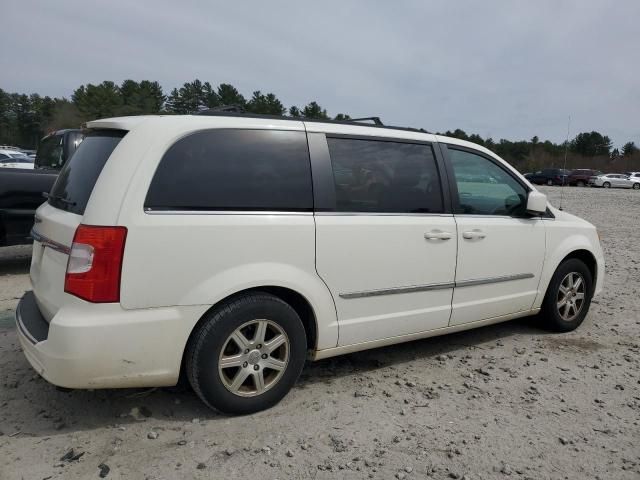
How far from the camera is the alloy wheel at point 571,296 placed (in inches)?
181

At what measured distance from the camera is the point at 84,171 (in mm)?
2875

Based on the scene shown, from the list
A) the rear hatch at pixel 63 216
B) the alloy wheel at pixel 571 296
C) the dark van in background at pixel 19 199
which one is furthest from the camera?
the dark van in background at pixel 19 199

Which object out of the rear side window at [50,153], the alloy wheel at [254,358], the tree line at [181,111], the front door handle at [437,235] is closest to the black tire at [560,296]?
the front door handle at [437,235]

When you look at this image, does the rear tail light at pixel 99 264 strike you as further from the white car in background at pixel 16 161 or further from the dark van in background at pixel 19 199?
the white car in background at pixel 16 161

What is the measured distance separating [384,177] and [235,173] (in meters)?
1.13

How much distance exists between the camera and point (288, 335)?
298cm

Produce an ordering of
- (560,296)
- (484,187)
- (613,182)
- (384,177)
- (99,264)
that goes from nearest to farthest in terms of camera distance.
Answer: (99,264), (384,177), (484,187), (560,296), (613,182)

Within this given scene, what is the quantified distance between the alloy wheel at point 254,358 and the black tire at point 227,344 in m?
0.02

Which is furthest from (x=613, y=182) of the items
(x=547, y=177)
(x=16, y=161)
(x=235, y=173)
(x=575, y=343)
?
(x=235, y=173)

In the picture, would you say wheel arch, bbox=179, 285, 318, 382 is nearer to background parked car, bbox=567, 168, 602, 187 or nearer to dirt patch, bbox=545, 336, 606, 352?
dirt patch, bbox=545, 336, 606, 352

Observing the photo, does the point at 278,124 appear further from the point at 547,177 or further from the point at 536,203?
the point at 547,177

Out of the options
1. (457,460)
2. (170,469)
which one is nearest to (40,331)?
(170,469)

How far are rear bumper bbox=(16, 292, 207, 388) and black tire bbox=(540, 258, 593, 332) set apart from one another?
3.33 metres

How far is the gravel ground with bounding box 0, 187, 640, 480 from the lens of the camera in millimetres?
2492
